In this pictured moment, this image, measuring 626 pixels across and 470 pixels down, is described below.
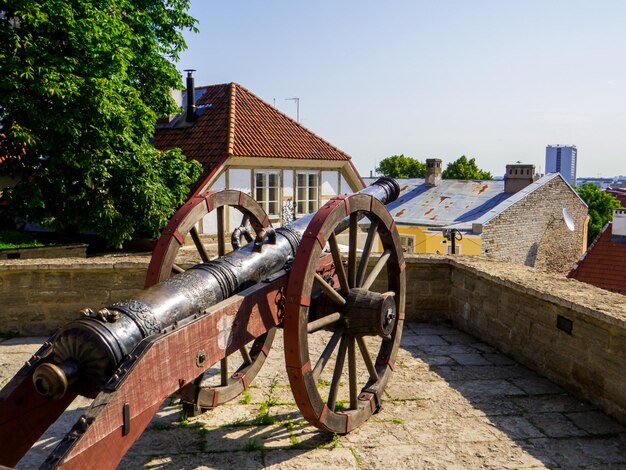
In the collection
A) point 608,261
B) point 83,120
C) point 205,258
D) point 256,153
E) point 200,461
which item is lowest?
point 608,261

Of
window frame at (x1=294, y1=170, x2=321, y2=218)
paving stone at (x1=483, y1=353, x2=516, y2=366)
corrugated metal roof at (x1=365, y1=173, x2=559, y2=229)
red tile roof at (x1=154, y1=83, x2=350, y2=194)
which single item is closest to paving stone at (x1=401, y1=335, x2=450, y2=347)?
paving stone at (x1=483, y1=353, x2=516, y2=366)

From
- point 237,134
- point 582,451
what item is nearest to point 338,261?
point 582,451

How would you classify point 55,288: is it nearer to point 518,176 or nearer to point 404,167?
point 518,176

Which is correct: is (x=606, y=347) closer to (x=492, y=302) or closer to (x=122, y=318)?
(x=492, y=302)

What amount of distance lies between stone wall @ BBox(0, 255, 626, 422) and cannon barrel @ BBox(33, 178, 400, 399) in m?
2.48

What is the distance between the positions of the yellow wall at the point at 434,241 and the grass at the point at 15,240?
13.7 meters

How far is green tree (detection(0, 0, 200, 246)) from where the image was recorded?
38.5 feet

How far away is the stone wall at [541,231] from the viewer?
25391 millimetres

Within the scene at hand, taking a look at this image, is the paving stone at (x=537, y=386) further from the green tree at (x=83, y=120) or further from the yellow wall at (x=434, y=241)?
the yellow wall at (x=434, y=241)

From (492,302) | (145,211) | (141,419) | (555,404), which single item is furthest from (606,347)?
(145,211)

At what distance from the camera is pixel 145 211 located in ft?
43.8

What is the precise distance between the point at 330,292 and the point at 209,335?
99 cm

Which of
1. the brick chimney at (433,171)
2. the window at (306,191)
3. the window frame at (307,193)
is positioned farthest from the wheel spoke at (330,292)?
the brick chimney at (433,171)

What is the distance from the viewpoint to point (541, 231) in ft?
90.3
